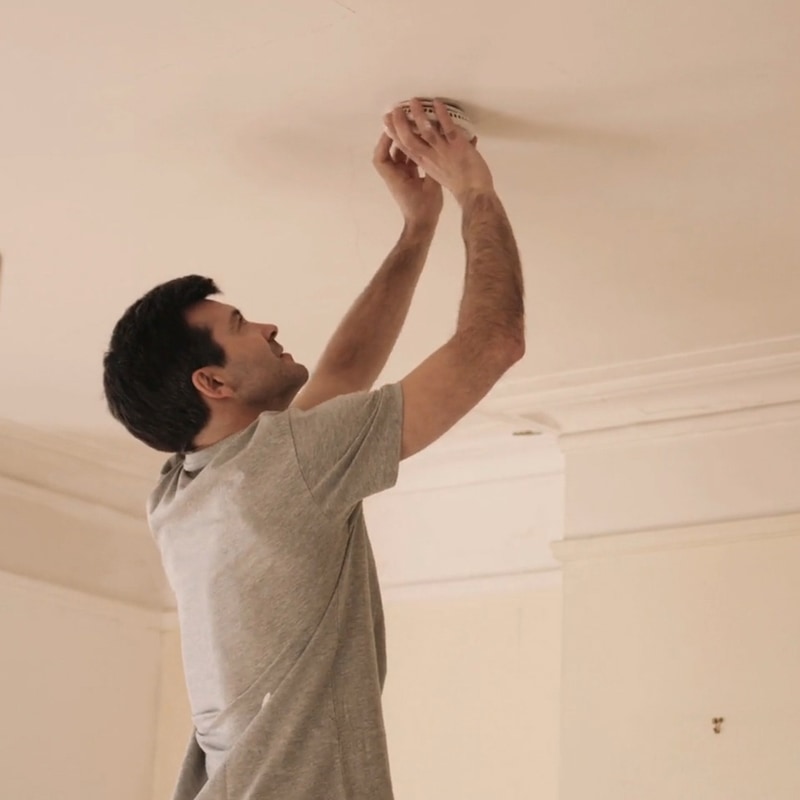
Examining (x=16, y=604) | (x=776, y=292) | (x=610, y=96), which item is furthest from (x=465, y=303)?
(x=16, y=604)

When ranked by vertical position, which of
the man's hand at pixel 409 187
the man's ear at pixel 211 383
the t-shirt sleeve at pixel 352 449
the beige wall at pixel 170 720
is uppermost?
the man's hand at pixel 409 187

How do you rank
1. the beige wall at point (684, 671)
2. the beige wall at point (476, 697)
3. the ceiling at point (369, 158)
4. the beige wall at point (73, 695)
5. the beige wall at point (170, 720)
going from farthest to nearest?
the beige wall at point (170, 720) < the beige wall at point (73, 695) < the beige wall at point (476, 697) < the beige wall at point (684, 671) < the ceiling at point (369, 158)

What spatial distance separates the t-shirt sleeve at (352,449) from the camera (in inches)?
77.1

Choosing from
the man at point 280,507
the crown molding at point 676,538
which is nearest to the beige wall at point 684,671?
the crown molding at point 676,538

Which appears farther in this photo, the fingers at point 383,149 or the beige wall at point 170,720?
the beige wall at point 170,720

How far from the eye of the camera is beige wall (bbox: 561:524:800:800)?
3.08m

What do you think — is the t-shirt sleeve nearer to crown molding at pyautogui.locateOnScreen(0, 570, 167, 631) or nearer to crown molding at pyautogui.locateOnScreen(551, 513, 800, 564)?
crown molding at pyautogui.locateOnScreen(551, 513, 800, 564)

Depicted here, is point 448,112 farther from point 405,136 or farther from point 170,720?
point 170,720

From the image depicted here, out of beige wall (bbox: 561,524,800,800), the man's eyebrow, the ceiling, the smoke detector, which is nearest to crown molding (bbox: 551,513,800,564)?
beige wall (bbox: 561,524,800,800)

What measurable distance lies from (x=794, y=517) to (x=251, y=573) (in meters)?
1.50

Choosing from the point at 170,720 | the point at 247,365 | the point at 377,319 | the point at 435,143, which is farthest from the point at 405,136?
the point at 170,720

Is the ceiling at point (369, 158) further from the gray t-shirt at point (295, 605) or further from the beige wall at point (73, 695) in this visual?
the beige wall at point (73, 695)

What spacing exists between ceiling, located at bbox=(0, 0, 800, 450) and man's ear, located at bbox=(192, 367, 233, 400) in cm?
42

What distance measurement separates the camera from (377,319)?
241cm
